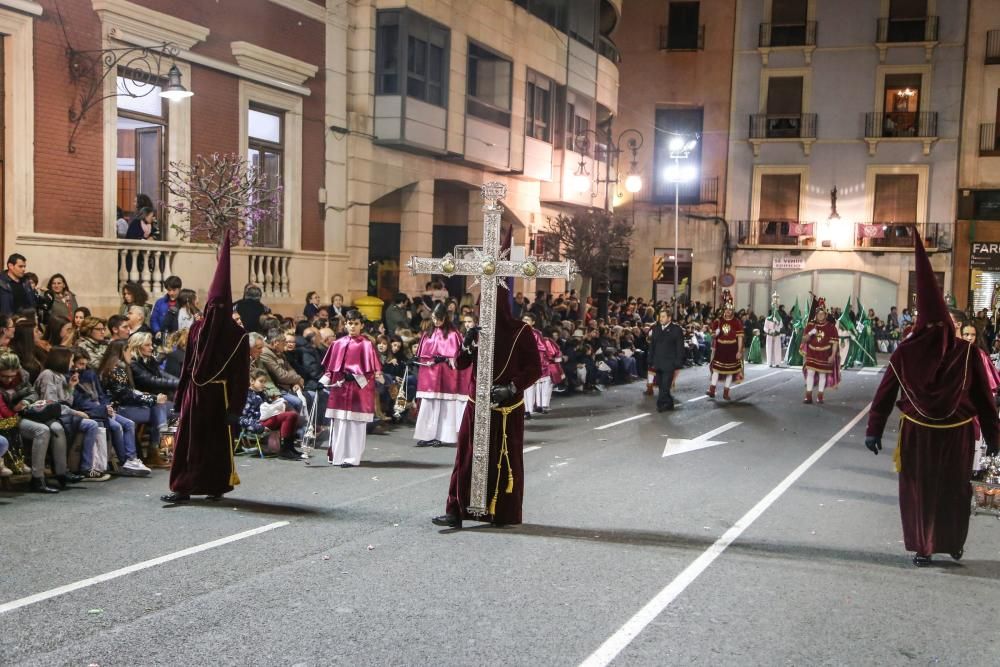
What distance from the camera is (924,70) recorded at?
136ft

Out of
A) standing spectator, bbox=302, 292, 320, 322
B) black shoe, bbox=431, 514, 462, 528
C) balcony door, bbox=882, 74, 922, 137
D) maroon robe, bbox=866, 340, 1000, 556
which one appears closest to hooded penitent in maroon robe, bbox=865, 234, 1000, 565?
maroon robe, bbox=866, 340, 1000, 556

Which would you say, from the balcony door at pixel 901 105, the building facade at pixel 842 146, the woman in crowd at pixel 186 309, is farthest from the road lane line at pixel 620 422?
the balcony door at pixel 901 105

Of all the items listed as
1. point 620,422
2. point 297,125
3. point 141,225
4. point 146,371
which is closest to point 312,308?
point 141,225

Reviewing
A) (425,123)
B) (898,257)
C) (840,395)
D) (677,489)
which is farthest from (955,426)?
(898,257)

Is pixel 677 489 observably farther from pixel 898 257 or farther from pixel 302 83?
pixel 898 257

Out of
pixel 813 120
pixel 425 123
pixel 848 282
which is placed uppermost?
pixel 813 120

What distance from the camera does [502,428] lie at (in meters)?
9.22

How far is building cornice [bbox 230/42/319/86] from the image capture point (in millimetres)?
19562

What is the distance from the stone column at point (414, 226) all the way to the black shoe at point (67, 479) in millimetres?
15333

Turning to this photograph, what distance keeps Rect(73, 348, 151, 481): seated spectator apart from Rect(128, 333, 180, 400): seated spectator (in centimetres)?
64

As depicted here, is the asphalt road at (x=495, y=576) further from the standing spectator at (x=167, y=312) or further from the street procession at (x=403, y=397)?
the standing spectator at (x=167, y=312)

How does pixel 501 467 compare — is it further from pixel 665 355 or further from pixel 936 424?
pixel 665 355

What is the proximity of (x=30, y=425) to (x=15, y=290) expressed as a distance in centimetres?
329

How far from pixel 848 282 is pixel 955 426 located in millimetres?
35694
